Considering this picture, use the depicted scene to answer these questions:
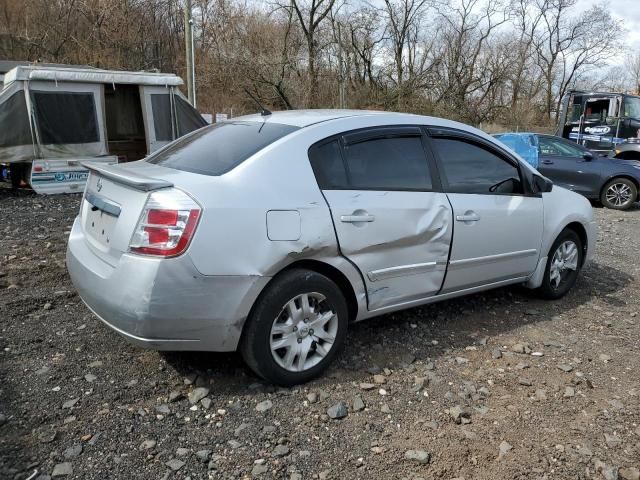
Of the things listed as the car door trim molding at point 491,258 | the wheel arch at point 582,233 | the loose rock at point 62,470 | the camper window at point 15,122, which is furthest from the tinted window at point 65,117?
the wheel arch at point 582,233

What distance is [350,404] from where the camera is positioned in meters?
3.06

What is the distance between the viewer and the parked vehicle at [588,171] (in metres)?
11.1

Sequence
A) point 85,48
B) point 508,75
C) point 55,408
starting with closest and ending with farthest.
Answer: point 55,408
point 85,48
point 508,75

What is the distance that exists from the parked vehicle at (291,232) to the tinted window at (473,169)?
1 cm

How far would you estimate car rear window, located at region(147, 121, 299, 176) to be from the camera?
3.19 meters

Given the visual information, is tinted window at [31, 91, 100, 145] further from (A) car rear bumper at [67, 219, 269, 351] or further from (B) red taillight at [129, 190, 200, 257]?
(B) red taillight at [129, 190, 200, 257]

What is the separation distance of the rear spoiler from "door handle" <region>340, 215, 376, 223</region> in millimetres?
1011

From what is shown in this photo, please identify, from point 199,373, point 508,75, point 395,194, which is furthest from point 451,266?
point 508,75

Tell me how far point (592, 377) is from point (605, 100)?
14124 millimetres

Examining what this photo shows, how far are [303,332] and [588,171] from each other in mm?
10143

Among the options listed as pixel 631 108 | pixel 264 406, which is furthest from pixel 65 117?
pixel 631 108

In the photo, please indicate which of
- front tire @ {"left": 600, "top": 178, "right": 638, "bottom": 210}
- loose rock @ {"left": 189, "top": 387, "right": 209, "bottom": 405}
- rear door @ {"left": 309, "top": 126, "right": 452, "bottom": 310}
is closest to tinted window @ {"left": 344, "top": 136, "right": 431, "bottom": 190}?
rear door @ {"left": 309, "top": 126, "right": 452, "bottom": 310}

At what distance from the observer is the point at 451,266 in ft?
12.6

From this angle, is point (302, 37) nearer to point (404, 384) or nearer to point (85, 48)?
point (85, 48)
